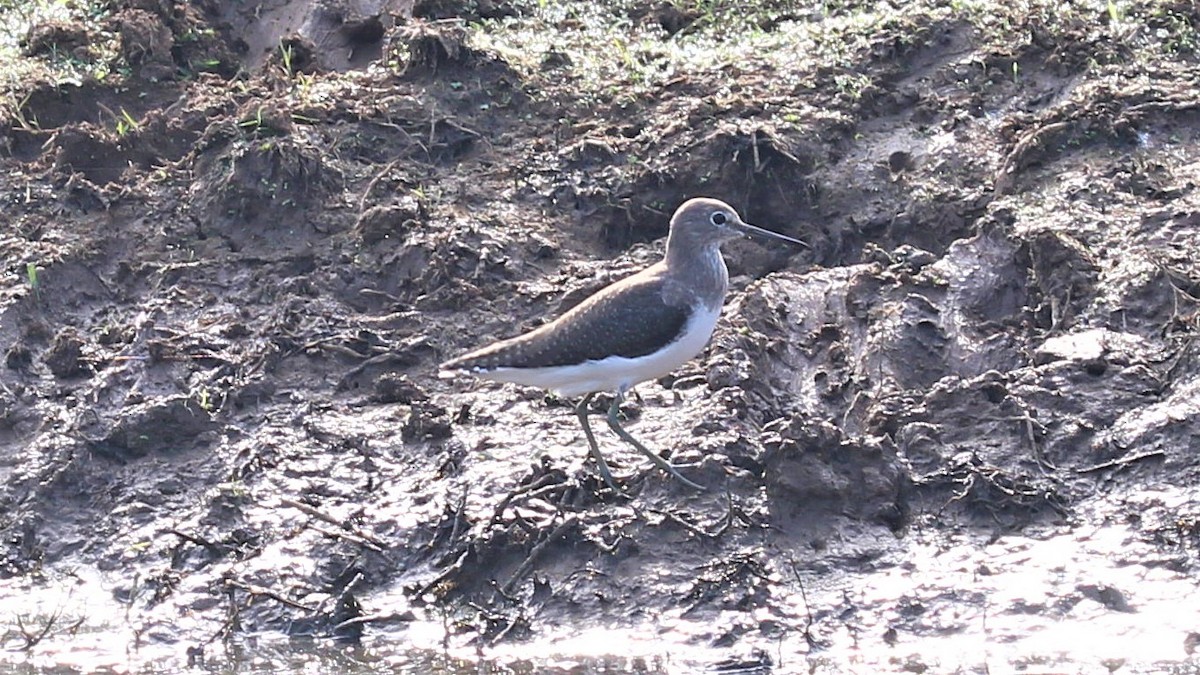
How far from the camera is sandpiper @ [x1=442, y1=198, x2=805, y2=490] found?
9.81 meters

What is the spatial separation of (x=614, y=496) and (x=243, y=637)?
1.87 metres

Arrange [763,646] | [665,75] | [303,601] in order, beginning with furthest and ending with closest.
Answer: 1. [665,75]
2. [303,601]
3. [763,646]

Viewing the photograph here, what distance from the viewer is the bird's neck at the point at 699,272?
10.1 metres

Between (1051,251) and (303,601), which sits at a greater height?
(1051,251)

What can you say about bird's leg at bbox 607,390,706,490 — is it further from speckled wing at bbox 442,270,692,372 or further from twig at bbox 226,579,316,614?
twig at bbox 226,579,316,614

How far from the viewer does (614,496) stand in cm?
981

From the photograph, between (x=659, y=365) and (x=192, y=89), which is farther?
(x=192, y=89)

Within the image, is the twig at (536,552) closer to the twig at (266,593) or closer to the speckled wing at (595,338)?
the speckled wing at (595,338)

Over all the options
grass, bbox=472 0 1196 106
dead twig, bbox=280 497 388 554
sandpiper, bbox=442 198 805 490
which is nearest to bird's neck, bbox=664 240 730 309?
sandpiper, bbox=442 198 805 490

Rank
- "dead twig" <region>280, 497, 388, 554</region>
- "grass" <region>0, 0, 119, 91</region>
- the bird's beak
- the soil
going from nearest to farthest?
the soil, "dead twig" <region>280, 497, 388, 554</region>, the bird's beak, "grass" <region>0, 0, 119, 91</region>

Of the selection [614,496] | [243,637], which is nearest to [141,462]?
[243,637]

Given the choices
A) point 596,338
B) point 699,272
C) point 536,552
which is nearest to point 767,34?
A: point 699,272

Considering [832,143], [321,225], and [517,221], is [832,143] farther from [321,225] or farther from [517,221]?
[321,225]

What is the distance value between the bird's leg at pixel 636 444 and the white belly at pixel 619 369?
0.44ft
